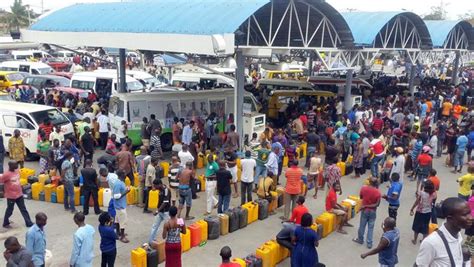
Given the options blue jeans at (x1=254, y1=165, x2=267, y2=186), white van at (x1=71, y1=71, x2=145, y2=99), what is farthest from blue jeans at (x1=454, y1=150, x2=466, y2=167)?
white van at (x1=71, y1=71, x2=145, y2=99)

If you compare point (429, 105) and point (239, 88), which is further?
point (429, 105)

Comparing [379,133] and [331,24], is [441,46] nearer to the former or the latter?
[331,24]

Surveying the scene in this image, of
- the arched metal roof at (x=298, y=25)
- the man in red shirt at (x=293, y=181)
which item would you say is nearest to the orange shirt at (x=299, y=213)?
the man in red shirt at (x=293, y=181)

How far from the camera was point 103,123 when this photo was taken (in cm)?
1667

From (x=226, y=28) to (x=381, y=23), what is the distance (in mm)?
10558

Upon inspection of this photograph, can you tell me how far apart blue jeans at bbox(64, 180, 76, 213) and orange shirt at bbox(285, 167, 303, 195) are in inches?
201

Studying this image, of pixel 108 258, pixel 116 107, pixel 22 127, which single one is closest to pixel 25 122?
pixel 22 127

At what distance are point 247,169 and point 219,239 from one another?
2.04 meters

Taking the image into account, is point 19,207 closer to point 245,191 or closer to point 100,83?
point 245,191

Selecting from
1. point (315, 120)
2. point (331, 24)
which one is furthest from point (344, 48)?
point (315, 120)

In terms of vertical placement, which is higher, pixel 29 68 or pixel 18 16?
pixel 18 16

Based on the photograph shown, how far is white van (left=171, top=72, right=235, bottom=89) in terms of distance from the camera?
2712 centimetres

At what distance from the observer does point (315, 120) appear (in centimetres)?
1827

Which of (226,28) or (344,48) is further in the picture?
(344,48)
